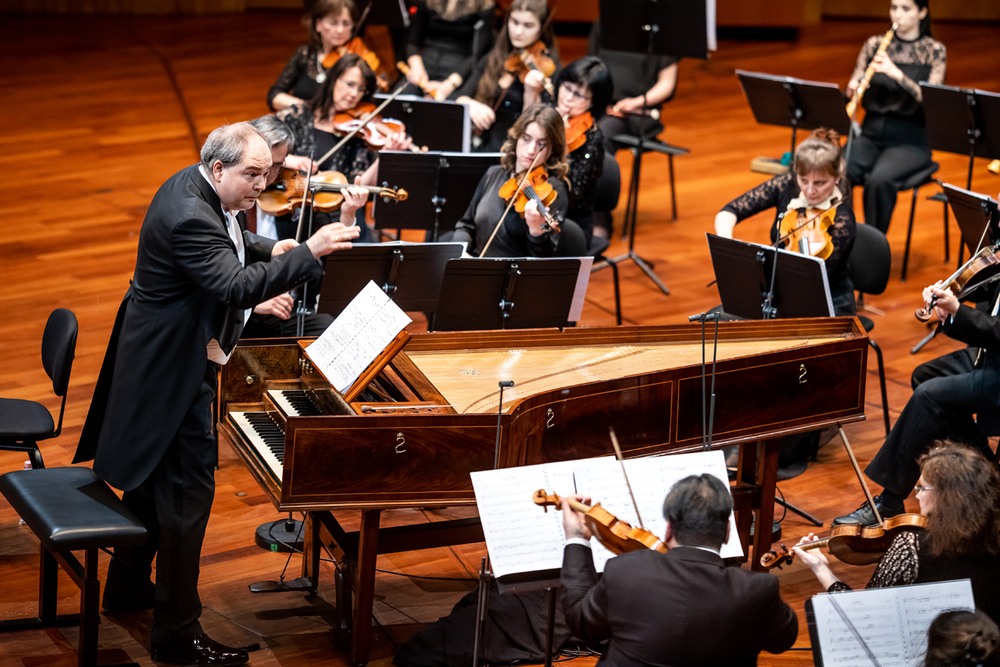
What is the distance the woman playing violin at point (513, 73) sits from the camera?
226 inches

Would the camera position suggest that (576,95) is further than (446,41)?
No

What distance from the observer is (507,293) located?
3896mm

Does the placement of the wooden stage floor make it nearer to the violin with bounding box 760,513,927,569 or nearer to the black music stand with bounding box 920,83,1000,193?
the violin with bounding box 760,513,927,569

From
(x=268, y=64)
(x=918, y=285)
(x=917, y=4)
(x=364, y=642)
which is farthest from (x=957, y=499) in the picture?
(x=268, y=64)

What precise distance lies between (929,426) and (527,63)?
290cm

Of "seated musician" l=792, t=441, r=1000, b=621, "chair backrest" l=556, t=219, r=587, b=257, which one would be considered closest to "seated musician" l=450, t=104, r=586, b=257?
"chair backrest" l=556, t=219, r=587, b=257

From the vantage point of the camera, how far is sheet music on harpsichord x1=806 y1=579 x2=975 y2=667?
234cm

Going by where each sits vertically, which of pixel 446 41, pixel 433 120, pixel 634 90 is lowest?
pixel 634 90

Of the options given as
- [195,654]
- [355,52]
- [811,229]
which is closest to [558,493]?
[195,654]

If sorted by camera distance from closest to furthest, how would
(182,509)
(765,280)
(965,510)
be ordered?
1. (965,510)
2. (182,509)
3. (765,280)

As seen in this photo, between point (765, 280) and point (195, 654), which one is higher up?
point (765, 280)

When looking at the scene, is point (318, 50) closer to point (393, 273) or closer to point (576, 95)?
point (576, 95)

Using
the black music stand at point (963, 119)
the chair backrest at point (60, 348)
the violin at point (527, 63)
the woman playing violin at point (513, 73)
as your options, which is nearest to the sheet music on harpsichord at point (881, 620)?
the chair backrest at point (60, 348)

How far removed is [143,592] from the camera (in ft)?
11.0
